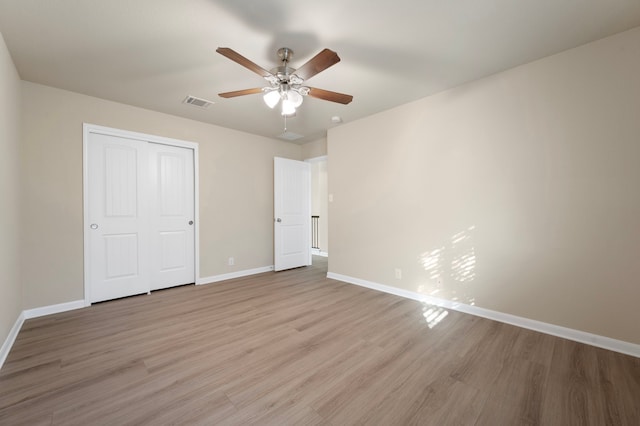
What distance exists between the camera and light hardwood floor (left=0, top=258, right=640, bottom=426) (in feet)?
4.96

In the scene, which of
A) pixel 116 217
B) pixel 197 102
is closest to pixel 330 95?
pixel 197 102

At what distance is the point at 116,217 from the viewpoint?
3434 mm

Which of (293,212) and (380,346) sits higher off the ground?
(293,212)

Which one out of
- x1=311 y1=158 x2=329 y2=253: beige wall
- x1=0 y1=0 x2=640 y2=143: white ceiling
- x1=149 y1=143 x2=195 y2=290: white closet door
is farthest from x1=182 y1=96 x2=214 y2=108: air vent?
x1=311 y1=158 x2=329 y2=253: beige wall

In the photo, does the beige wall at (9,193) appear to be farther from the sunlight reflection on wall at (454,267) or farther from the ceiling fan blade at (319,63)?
the sunlight reflection on wall at (454,267)

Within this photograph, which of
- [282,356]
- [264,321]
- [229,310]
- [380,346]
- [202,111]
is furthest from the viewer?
[202,111]

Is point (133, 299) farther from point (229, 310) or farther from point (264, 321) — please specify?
point (264, 321)

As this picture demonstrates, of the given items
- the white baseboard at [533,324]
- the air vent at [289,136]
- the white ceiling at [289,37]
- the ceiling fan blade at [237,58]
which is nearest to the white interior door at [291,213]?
the air vent at [289,136]

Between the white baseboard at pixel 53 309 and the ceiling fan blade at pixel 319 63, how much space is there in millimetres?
3682

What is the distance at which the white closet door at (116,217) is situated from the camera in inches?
129

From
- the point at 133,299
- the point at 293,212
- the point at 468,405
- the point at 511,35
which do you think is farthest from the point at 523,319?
the point at 133,299

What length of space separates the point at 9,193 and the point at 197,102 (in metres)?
2.04

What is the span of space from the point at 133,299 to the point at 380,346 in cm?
325

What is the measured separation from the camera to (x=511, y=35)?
7.00 ft
